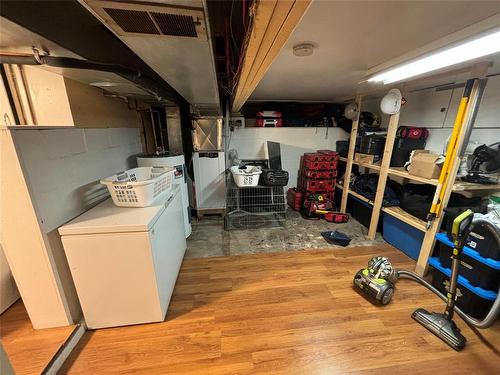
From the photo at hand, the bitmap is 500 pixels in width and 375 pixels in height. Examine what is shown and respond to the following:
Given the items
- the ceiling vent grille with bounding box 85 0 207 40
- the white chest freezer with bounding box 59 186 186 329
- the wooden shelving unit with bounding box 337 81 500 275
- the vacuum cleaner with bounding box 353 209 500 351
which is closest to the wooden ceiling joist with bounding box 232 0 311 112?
the ceiling vent grille with bounding box 85 0 207 40

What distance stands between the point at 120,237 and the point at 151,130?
84.8 inches

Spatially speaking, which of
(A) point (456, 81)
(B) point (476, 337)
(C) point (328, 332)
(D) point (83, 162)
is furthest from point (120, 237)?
(A) point (456, 81)

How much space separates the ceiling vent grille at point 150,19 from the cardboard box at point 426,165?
2226 mm

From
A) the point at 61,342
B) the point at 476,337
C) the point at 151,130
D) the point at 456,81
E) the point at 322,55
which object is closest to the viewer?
the point at 61,342

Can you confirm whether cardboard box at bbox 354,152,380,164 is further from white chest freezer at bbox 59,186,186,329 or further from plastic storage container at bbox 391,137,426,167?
white chest freezer at bbox 59,186,186,329

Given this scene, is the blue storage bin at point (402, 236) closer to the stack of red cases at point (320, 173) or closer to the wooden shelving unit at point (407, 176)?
the wooden shelving unit at point (407, 176)

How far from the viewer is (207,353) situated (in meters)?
1.32

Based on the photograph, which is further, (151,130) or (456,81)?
(151,130)

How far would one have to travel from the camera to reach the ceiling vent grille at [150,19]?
68cm

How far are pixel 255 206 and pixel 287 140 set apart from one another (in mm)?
1451

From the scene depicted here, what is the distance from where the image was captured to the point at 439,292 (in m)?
1.70

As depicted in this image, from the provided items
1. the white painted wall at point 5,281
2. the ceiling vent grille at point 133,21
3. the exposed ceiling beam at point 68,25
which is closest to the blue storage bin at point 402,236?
the ceiling vent grille at point 133,21

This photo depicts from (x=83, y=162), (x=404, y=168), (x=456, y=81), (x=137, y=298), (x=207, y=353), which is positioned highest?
(x=456, y=81)

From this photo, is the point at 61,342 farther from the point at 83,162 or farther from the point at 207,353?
the point at 83,162
